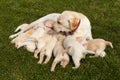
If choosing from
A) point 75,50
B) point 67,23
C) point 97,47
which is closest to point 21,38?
point 67,23

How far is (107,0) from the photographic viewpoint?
11.3m

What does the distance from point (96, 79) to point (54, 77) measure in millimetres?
815

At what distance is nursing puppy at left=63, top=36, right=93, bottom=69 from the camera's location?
24.0ft

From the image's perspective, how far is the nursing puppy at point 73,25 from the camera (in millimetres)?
7816

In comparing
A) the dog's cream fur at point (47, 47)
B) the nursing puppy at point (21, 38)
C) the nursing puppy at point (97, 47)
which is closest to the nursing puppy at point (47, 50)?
the dog's cream fur at point (47, 47)

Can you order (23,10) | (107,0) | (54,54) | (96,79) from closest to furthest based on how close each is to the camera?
(96,79) < (54,54) < (23,10) < (107,0)

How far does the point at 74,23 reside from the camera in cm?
783

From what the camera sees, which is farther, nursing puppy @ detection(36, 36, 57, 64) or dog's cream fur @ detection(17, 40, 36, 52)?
dog's cream fur @ detection(17, 40, 36, 52)

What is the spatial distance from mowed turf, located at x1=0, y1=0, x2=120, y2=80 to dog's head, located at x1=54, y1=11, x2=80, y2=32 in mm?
770

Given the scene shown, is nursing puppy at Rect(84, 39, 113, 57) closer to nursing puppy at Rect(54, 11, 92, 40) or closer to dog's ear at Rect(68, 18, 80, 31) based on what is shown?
nursing puppy at Rect(54, 11, 92, 40)

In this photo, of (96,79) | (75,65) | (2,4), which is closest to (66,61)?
(75,65)

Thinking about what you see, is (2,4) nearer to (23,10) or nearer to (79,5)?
(23,10)

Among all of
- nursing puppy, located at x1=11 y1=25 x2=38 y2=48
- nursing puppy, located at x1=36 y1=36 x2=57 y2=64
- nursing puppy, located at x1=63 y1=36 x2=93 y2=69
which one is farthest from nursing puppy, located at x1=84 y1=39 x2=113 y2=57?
nursing puppy, located at x1=11 y1=25 x2=38 y2=48

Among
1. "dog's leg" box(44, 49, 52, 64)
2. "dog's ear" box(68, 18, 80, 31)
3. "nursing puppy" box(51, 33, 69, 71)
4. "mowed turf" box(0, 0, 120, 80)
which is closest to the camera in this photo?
"mowed turf" box(0, 0, 120, 80)
